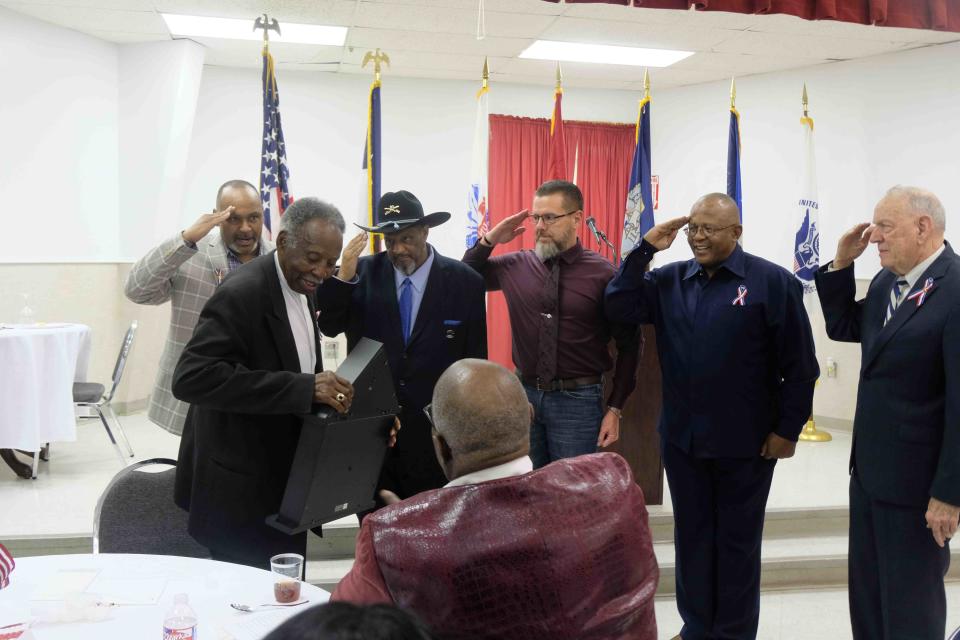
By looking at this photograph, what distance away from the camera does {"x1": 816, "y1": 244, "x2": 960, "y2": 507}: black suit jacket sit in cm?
250

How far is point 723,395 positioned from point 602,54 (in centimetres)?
502

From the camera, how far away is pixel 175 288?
3.22 metres

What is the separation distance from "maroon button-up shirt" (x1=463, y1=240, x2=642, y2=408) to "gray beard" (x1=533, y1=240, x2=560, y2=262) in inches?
1.6

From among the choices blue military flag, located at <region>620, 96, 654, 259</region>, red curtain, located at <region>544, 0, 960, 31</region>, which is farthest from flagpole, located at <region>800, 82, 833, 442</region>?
blue military flag, located at <region>620, 96, 654, 259</region>

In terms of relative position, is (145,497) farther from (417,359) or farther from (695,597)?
(695,597)

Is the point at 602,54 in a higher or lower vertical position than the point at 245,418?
higher

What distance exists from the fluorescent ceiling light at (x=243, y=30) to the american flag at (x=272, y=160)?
1.13 metres

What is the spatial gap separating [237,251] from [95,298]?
4308 millimetres

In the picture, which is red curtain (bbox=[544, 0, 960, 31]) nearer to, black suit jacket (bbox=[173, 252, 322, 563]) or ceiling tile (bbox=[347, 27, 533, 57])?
ceiling tile (bbox=[347, 27, 533, 57])

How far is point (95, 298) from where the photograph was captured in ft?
22.6

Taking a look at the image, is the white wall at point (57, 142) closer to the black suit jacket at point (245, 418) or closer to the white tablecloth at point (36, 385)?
the white tablecloth at point (36, 385)

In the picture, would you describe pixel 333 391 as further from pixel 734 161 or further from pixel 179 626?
pixel 734 161

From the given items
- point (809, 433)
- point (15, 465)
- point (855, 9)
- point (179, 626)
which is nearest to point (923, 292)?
point (179, 626)

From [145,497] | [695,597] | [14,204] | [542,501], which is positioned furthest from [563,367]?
[14,204]
